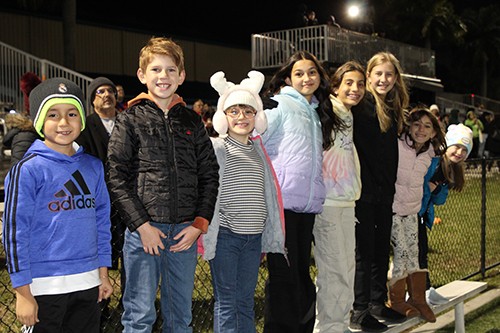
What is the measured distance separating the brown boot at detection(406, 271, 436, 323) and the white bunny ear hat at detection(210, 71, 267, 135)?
2.14 metres

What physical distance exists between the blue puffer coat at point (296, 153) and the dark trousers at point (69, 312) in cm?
145

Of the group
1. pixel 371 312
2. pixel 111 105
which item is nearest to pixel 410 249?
pixel 371 312

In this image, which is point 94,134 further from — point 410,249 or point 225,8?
point 225,8

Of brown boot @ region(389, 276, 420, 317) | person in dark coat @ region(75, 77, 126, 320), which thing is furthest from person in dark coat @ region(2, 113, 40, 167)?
brown boot @ region(389, 276, 420, 317)

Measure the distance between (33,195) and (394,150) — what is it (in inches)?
114

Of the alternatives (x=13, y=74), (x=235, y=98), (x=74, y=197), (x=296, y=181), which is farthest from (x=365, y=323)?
(x=13, y=74)

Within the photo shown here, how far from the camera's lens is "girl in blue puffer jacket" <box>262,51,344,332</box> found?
3461 millimetres

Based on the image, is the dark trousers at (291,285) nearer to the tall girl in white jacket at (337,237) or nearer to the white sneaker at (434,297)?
the tall girl in white jacket at (337,237)

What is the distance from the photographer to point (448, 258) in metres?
6.95

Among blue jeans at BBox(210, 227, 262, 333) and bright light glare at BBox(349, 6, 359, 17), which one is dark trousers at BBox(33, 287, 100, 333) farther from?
bright light glare at BBox(349, 6, 359, 17)

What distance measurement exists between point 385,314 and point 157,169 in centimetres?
255

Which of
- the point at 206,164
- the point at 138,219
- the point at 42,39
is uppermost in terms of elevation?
the point at 42,39

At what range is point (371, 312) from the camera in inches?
168

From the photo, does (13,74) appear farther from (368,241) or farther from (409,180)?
(368,241)
